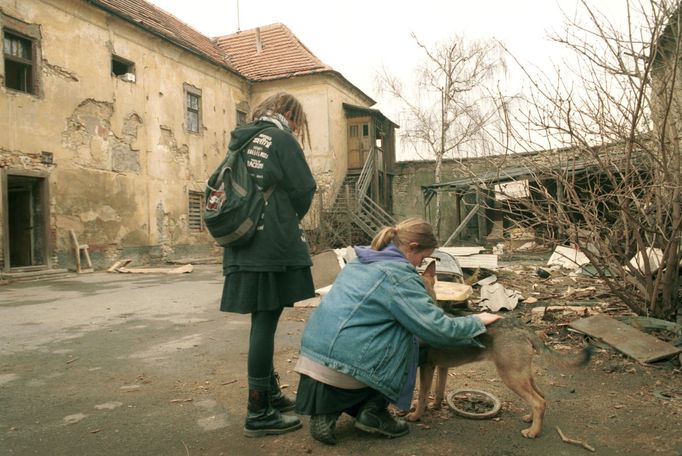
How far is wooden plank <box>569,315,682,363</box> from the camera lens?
3691 millimetres

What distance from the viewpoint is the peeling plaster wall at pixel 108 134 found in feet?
37.5

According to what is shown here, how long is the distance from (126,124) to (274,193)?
13149 mm

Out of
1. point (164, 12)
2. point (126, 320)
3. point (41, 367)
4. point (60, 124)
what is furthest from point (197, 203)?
point (41, 367)

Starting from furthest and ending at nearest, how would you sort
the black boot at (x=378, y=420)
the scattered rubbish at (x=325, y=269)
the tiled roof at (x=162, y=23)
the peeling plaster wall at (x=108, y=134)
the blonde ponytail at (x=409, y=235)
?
the tiled roof at (x=162, y=23) → the peeling plaster wall at (x=108, y=134) → the scattered rubbish at (x=325, y=269) → the blonde ponytail at (x=409, y=235) → the black boot at (x=378, y=420)

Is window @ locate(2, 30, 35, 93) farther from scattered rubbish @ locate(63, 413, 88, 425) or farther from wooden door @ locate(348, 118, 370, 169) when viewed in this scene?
wooden door @ locate(348, 118, 370, 169)

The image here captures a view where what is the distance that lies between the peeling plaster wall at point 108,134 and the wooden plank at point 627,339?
38.6 ft

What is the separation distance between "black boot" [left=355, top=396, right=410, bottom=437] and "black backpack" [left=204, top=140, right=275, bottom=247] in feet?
3.67

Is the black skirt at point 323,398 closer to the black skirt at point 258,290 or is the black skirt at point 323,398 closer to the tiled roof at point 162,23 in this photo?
the black skirt at point 258,290

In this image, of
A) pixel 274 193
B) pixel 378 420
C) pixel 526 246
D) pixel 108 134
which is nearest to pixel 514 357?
pixel 378 420

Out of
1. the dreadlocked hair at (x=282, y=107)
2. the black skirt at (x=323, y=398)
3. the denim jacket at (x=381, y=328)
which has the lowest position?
the black skirt at (x=323, y=398)

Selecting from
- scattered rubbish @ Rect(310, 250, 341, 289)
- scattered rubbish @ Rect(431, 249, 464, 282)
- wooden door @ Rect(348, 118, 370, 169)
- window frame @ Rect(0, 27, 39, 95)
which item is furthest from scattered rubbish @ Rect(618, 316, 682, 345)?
wooden door @ Rect(348, 118, 370, 169)

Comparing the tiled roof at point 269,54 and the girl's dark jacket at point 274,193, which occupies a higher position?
the tiled roof at point 269,54

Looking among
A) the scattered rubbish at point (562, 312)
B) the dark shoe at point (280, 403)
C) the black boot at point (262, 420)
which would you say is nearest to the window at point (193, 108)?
the scattered rubbish at point (562, 312)

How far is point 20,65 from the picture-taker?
A: 1125 cm
